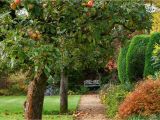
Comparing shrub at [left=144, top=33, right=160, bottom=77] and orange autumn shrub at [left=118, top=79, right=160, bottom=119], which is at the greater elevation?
shrub at [left=144, top=33, right=160, bottom=77]

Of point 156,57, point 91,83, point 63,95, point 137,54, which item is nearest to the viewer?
point 156,57

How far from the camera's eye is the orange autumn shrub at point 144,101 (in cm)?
1105

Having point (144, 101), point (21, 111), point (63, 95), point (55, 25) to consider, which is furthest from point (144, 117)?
point (21, 111)

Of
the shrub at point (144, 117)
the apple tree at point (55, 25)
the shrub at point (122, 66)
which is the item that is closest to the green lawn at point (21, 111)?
the shrub at point (122, 66)

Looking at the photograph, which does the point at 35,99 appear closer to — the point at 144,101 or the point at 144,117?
the point at 144,117

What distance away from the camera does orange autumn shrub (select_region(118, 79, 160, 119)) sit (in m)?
11.1

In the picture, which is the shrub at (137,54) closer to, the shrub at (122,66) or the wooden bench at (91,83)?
the shrub at (122,66)

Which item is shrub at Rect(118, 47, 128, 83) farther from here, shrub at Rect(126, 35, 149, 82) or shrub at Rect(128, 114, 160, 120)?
shrub at Rect(128, 114, 160, 120)

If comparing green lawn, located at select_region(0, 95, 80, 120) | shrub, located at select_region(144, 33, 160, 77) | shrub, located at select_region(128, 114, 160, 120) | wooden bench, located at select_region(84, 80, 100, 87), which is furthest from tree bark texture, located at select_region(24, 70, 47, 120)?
wooden bench, located at select_region(84, 80, 100, 87)

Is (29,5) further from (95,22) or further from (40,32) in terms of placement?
(95,22)

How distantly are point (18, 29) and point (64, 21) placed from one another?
0.65 m

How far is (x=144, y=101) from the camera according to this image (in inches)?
443

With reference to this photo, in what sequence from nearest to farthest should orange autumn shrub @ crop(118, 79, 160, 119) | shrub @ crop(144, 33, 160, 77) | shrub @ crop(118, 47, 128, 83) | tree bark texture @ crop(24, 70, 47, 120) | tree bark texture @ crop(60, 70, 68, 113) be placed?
tree bark texture @ crop(24, 70, 47, 120) → orange autumn shrub @ crop(118, 79, 160, 119) → shrub @ crop(144, 33, 160, 77) → shrub @ crop(118, 47, 128, 83) → tree bark texture @ crop(60, 70, 68, 113)

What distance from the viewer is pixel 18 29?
5344 mm
